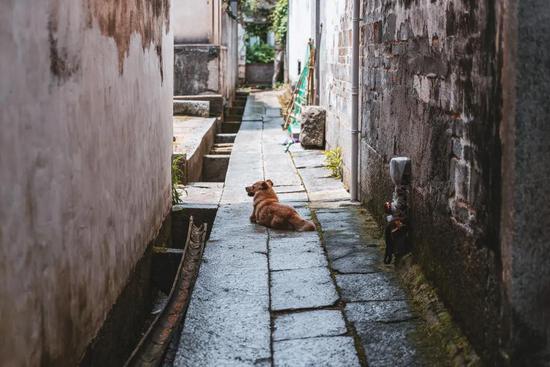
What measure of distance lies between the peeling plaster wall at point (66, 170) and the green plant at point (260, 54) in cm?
2966

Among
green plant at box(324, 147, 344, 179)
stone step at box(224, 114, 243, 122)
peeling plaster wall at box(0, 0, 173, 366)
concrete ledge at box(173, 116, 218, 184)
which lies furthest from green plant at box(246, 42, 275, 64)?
peeling plaster wall at box(0, 0, 173, 366)

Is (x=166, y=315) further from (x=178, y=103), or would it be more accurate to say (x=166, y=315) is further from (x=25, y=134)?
(x=178, y=103)

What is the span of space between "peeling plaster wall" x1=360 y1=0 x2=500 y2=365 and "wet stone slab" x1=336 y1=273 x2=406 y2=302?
0.25 metres

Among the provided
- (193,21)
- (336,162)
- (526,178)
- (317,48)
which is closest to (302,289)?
(526,178)

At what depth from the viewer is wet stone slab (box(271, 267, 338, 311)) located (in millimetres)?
4469

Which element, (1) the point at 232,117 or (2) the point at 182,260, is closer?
(2) the point at 182,260

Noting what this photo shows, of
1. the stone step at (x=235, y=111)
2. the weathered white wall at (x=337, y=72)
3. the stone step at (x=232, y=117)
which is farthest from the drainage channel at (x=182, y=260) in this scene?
the stone step at (x=235, y=111)

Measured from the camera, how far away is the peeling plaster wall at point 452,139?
10.4 ft

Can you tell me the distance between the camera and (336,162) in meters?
9.15

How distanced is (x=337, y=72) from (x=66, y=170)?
6565 millimetres

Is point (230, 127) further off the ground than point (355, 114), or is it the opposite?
point (355, 114)

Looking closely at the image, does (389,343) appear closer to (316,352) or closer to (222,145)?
(316,352)

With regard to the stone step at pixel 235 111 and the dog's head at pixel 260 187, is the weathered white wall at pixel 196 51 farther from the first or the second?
the dog's head at pixel 260 187

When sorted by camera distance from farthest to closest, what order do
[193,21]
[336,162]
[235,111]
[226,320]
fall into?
[235,111] → [193,21] → [336,162] → [226,320]
